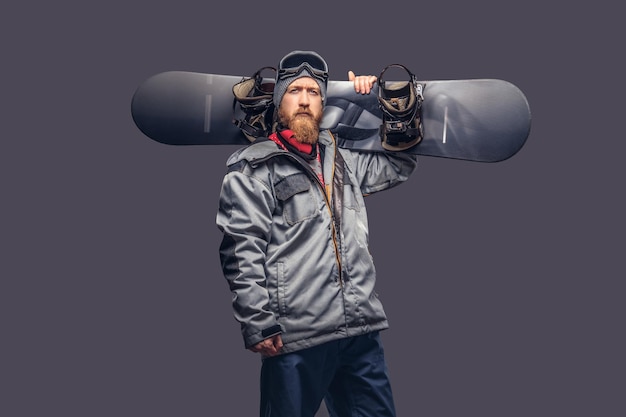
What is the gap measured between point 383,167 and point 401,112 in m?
0.34

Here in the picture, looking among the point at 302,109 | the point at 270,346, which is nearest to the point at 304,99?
the point at 302,109

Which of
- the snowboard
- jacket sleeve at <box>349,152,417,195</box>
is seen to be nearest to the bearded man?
jacket sleeve at <box>349,152,417,195</box>

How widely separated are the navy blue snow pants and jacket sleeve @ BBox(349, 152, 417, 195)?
2.69 ft

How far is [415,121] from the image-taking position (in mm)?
5578

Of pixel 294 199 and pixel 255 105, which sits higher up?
pixel 255 105

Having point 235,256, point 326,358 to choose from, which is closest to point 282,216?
point 235,256

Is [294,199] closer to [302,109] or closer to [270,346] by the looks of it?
[302,109]

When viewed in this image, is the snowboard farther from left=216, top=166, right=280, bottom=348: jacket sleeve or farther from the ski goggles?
left=216, top=166, right=280, bottom=348: jacket sleeve

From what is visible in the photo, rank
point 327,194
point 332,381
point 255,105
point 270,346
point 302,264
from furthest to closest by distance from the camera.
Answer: point 255,105 < point 332,381 < point 327,194 < point 302,264 < point 270,346

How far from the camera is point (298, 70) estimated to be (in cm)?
545

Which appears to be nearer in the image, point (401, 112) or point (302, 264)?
point (302, 264)

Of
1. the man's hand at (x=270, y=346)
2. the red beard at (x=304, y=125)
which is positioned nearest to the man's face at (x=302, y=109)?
the red beard at (x=304, y=125)

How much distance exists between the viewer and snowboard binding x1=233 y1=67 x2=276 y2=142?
18.5 ft

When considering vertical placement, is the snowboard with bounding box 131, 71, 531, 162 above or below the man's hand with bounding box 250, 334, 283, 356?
above
